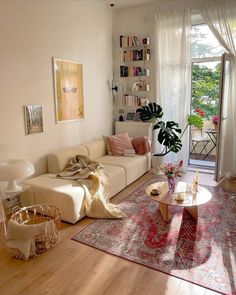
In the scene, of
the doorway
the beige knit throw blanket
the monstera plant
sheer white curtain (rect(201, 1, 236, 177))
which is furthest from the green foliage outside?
the beige knit throw blanket

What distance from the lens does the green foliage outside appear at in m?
5.31

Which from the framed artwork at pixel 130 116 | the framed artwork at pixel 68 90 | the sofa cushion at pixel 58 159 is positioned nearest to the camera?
the sofa cushion at pixel 58 159

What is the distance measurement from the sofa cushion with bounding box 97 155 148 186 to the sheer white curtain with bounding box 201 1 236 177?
1316 mm

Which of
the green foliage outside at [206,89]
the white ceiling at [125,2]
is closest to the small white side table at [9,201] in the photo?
the white ceiling at [125,2]

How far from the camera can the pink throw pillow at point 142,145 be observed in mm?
4590

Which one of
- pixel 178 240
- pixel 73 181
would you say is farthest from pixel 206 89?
pixel 178 240

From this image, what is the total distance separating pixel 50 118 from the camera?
3746 mm

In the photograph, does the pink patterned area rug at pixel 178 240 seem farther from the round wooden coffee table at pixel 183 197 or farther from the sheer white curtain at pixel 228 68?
the sheer white curtain at pixel 228 68

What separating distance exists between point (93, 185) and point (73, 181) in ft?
0.85

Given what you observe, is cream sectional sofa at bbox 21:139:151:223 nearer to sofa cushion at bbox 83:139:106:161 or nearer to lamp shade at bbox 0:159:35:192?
sofa cushion at bbox 83:139:106:161

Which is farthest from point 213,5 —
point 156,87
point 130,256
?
point 130,256

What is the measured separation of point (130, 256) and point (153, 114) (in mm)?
2929

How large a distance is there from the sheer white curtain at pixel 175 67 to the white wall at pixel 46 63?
106cm

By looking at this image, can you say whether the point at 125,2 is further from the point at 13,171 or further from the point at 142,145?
the point at 13,171
